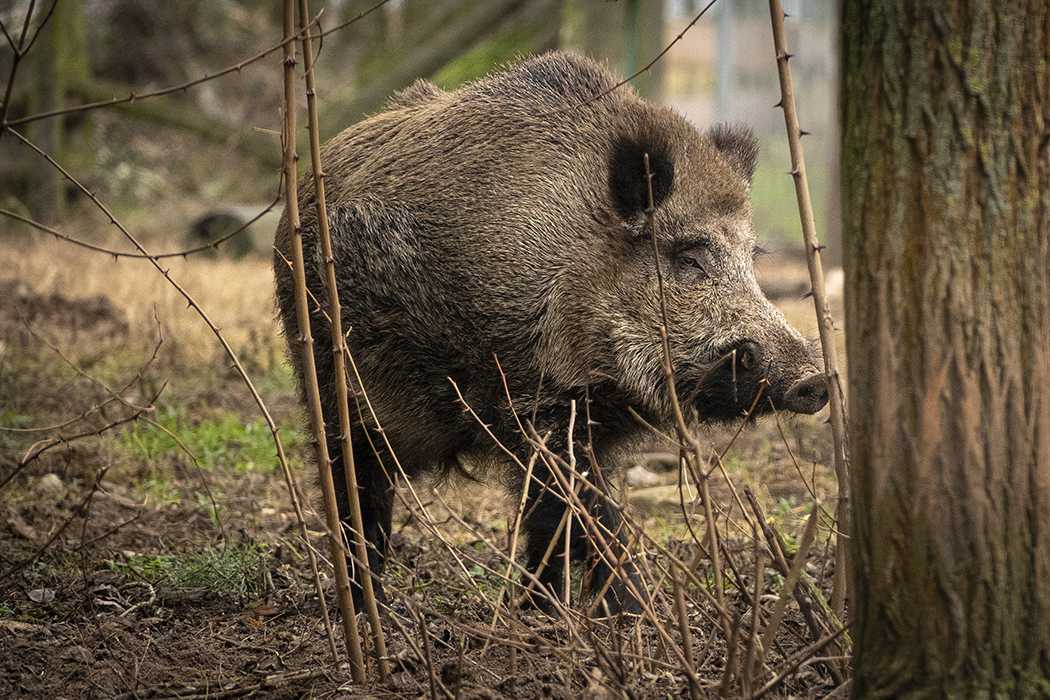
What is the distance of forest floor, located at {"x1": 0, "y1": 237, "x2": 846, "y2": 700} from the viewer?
2158 millimetres

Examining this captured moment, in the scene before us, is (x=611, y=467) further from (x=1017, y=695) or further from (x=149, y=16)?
(x=149, y=16)

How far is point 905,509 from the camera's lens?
164 centimetres

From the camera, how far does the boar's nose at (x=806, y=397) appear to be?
3.30 m

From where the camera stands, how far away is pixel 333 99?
11.9 metres

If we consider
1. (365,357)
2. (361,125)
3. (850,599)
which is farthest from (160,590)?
(850,599)

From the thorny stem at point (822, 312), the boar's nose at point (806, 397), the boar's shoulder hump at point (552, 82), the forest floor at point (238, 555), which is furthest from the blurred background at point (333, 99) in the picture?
the thorny stem at point (822, 312)

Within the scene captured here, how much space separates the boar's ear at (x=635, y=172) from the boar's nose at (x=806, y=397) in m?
0.80

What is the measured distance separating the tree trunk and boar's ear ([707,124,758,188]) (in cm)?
223

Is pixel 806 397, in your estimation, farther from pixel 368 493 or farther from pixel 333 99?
pixel 333 99

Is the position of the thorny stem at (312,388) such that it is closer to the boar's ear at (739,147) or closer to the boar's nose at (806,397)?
the boar's nose at (806,397)

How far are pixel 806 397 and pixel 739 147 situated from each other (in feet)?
3.64

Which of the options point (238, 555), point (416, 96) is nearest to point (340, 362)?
point (238, 555)

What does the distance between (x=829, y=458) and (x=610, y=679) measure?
3.39m

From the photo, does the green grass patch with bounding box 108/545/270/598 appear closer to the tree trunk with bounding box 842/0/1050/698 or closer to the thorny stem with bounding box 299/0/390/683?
the thorny stem with bounding box 299/0/390/683
